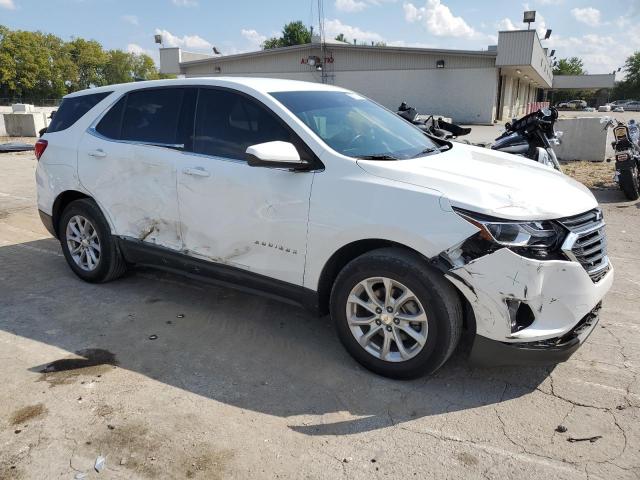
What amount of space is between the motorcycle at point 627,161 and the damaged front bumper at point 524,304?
638 cm

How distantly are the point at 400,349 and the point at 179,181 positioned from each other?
213 centimetres

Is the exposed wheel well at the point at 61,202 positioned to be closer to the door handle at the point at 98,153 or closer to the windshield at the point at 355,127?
the door handle at the point at 98,153

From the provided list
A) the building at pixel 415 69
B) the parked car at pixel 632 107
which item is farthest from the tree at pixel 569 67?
the building at pixel 415 69

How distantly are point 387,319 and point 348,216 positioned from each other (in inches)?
27.0

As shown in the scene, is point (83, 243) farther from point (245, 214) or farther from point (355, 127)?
point (355, 127)

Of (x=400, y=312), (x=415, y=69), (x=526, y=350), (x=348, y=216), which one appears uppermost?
(x=415, y=69)

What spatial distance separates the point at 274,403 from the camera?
3.09m

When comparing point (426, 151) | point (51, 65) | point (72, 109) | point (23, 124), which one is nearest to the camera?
point (426, 151)

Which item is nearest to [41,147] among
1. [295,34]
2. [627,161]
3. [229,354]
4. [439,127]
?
[229,354]

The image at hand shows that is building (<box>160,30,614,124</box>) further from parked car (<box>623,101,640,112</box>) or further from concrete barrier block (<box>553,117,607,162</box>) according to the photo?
parked car (<box>623,101,640,112</box>)

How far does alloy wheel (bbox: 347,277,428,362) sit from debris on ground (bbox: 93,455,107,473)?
5.22 feet

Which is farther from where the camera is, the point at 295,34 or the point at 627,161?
the point at 295,34

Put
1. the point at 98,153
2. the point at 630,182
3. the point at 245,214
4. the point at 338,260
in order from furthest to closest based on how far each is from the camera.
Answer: the point at 630,182 → the point at 98,153 → the point at 245,214 → the point at 338,260

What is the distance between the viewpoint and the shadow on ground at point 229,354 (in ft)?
10.1
